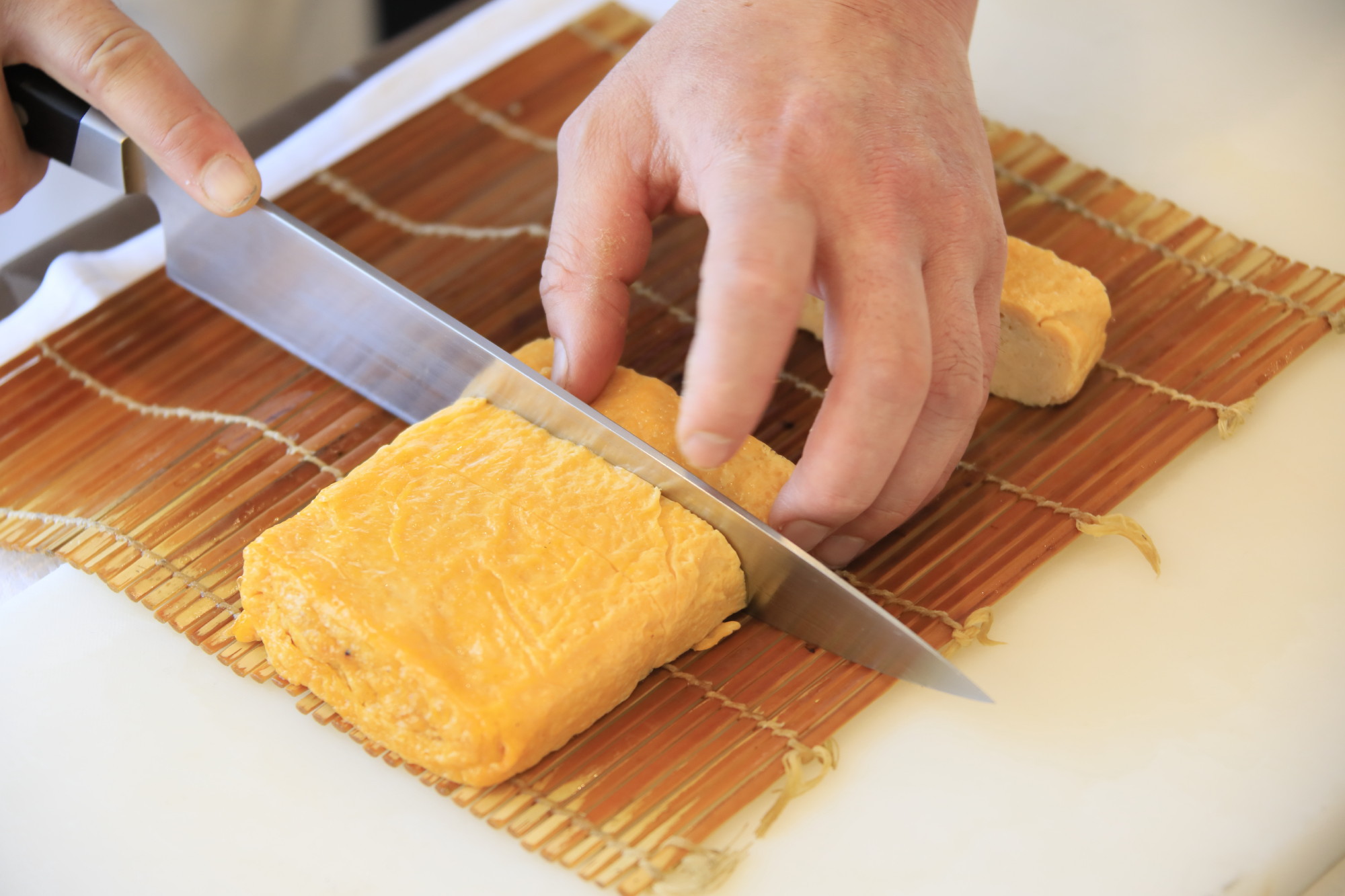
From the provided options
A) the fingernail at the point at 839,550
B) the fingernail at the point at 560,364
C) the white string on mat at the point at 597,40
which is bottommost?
the fingernail at the point at 839,550

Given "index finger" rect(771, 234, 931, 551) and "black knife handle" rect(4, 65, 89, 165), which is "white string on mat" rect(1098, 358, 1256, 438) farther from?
"black knife handle" rect(4, 65, 89, 165)

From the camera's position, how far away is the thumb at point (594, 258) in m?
1.74

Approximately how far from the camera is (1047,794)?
1507mm

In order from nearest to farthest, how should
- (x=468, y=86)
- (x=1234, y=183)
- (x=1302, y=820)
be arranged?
(x=1302, y=820)
(x=1234, y=183)
(x=468, y=86)

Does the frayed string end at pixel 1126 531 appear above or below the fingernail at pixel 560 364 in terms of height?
below

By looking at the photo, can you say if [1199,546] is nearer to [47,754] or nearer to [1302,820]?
[1302,820]

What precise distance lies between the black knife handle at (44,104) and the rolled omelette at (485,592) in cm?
85

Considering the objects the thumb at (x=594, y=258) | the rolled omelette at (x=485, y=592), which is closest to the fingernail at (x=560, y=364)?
the thumb at (x=594, y=258)

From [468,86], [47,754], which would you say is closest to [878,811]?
[47,754]

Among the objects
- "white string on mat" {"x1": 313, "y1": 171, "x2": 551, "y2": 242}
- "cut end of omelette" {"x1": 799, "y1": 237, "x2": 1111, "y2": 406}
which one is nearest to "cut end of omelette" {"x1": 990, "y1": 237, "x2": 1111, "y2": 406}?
"cut end of omelette" {"x1": 799, "y1": 237, "x2": 1111, "y2": 406}

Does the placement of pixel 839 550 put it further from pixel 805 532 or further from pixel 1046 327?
pixel 1046 327

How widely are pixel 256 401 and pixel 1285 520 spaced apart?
1699 millimetres

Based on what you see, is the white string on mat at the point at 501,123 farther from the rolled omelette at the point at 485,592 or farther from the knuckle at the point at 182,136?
the rolled omelette at the point at 485,592

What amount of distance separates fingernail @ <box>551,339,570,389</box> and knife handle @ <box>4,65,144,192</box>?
818 millimetres
